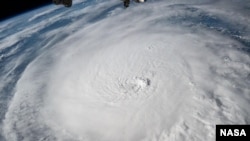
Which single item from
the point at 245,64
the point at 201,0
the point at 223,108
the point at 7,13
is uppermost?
the point at 7,13

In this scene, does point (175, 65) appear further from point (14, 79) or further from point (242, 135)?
point (14, 79)

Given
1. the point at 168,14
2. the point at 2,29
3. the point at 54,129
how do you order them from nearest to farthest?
the point at 54,129 < the point at 168,14 < the point at 2,29

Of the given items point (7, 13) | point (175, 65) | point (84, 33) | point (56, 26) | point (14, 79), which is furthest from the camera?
point (56, 26)

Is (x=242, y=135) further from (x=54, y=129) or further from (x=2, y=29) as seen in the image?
(x=2, y=29)

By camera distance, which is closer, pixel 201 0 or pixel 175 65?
pixel 175 65

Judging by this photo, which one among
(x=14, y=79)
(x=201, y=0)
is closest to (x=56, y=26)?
(x=14, y=79)

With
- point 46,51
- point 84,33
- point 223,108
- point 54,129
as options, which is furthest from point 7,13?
point 84,33

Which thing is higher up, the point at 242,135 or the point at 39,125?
the point at 242,135
